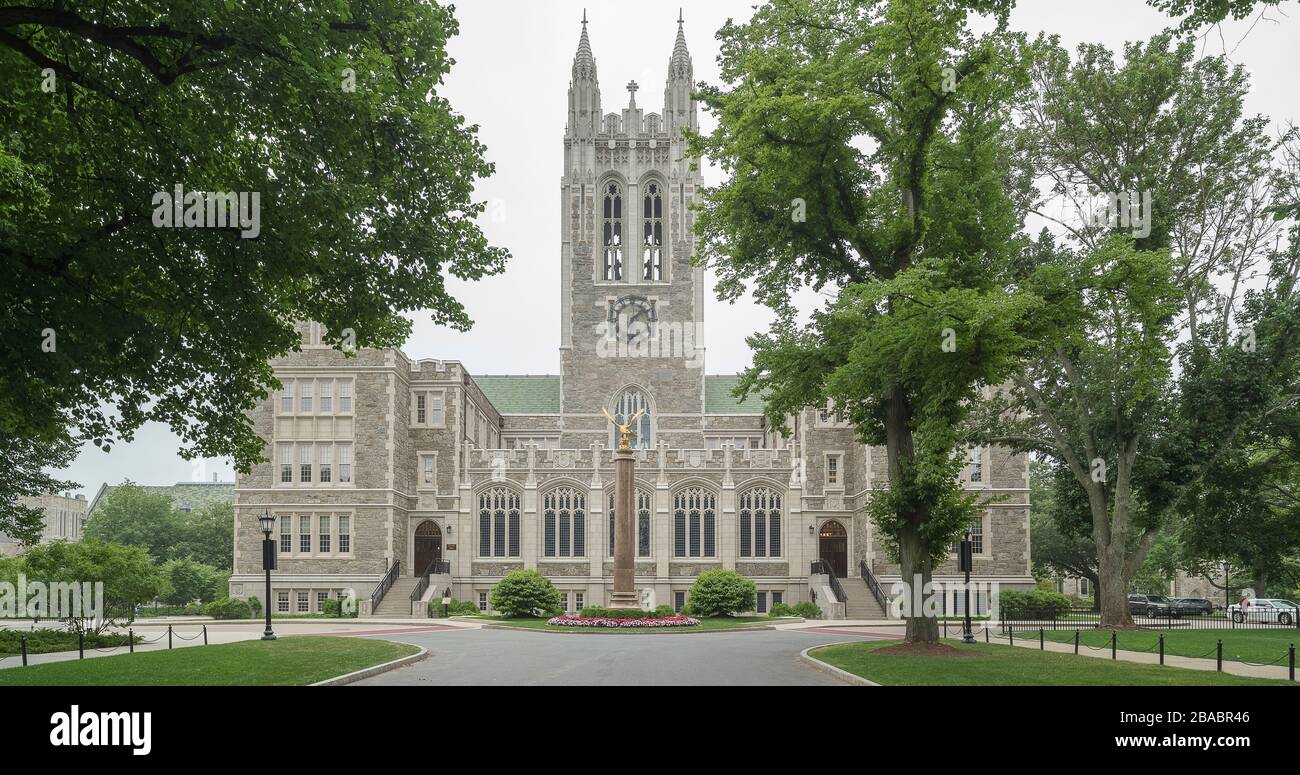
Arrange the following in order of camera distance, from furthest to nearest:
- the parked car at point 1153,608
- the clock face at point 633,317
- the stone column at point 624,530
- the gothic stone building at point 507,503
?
the clock face at point 633,317
the parked car at point 1153,608
the gothic stone building at point 507,503
the stone column at point 624,530

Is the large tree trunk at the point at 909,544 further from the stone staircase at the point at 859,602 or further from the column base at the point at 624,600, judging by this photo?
the stone staircase at the point at 859,602

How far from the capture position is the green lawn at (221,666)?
1714 cm

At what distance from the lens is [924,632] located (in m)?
23.7

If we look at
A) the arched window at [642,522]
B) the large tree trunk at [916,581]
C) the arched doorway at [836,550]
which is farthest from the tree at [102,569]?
the arched doorway at [836,550]

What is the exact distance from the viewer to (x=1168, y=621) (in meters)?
44.8

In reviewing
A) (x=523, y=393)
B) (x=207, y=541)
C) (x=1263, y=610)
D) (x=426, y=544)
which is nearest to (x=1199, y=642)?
(x=1263, y=610)

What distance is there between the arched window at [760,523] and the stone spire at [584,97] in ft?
92.7

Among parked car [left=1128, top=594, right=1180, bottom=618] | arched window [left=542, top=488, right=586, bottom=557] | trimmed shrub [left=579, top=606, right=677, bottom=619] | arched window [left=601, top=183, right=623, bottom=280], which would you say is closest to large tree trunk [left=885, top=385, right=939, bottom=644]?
trimmed shrub [left=579, top=606, right=677, bottom=619]

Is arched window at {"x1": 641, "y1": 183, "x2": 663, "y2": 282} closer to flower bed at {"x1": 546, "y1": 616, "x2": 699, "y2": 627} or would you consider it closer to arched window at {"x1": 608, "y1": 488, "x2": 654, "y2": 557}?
arched window at {"x1": 608, "y1": 488, "x2": 654, "y2": 557}

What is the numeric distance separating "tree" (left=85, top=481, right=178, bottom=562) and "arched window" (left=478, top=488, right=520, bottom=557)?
3604 centimetres

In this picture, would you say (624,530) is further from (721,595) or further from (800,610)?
(800,610)

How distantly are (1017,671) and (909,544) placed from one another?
5.89 metres

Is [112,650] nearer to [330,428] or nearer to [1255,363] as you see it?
[330,428]

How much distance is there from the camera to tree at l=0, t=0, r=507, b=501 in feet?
47.0
